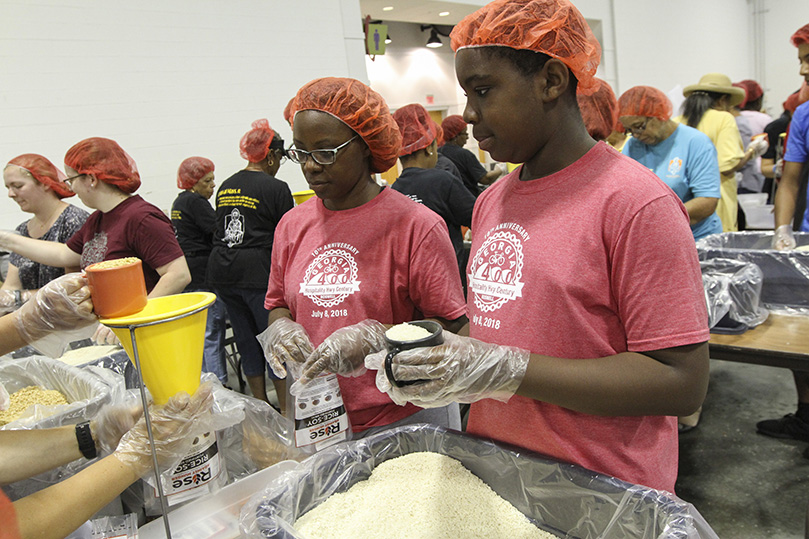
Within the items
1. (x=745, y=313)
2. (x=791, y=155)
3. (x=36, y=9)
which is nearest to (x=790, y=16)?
(x=791, y=155)

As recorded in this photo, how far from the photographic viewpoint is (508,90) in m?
0.92

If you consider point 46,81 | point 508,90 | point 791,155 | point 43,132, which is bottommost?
point 791,155

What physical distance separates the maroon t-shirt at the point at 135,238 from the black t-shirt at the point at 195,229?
1186 millimetres

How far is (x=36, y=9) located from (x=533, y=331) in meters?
4.24

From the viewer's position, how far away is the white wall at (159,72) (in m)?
3.59

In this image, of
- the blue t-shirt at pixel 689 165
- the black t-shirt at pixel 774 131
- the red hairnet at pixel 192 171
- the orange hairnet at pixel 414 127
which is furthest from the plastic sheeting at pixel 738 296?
the red hairnet at pixel 192 171

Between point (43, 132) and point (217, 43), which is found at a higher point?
point (217, 43)

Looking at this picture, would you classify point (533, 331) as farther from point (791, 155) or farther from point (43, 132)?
point (43, 132)

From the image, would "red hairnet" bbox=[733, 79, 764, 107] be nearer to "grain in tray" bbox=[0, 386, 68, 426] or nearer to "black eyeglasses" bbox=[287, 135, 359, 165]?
"black eyeglasses" bbox=[287, 135, 359, 165]

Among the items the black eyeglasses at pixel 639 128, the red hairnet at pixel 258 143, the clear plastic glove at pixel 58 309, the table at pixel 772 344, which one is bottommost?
the table at pixel 772 344

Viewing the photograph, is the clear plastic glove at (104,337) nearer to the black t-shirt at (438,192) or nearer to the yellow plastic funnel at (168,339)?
the yellow plastic funnel at (168,339)

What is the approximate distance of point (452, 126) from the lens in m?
4.57

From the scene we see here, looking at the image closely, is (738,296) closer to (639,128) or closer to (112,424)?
(639,128)

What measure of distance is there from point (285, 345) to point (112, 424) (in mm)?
404
